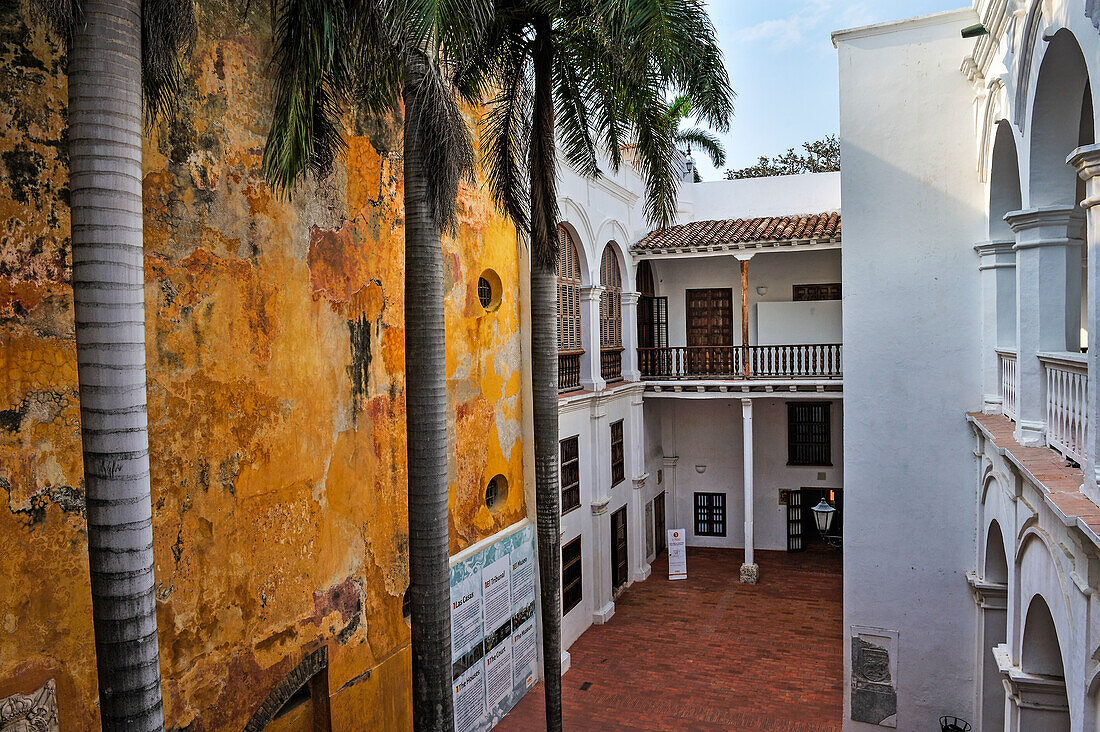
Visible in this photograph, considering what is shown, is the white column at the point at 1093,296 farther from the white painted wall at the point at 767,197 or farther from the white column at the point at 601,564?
the white painted wall at the point at 767,197

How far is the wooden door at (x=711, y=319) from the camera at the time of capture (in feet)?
70.9

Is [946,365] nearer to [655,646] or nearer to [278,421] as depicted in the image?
[655,646]

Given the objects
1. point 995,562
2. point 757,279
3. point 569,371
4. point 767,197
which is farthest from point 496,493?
point 767,197

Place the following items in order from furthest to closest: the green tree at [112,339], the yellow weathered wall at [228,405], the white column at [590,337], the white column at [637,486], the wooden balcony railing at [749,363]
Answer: the white column at [637,486] < the wooden balcony railing at [749,363] < the white column at [590,337] < the yellow weathered wall at [228,405] < the green tree at [112,339]

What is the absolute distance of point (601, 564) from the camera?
1639cm

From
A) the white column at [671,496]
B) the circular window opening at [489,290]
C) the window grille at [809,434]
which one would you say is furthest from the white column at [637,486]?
the circular window opening at [489,290]

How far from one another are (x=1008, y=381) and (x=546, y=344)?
5608 millimetres

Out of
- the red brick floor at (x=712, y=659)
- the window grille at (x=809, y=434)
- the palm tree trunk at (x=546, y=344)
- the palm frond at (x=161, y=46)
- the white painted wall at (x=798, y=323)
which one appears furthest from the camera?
the window grille at (x=809, y=434)

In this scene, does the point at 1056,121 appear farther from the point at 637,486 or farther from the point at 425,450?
the point at 637,486

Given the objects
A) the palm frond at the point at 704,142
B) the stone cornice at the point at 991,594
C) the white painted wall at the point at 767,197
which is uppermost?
the palm frond at the point at 704,142

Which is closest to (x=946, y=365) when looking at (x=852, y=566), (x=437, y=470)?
(x=852, y=566)

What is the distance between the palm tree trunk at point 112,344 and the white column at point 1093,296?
541 cm

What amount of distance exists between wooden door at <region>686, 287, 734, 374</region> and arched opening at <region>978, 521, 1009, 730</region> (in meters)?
11.3

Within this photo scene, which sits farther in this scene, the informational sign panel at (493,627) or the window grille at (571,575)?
the window grille at (571,575)
